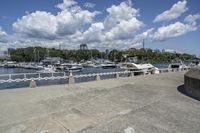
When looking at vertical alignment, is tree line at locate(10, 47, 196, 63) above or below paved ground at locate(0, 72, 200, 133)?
above

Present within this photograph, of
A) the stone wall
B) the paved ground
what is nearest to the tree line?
the stone wall

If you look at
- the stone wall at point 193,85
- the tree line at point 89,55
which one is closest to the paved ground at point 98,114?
the stone wall at point 193,85

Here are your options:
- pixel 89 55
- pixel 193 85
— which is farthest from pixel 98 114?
pixel 89 55

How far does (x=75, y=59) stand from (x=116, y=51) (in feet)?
108

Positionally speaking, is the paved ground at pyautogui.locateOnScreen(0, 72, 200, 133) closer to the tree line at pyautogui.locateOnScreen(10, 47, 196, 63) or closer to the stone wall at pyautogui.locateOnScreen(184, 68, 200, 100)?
the stone wall at pyautogui.locateOnScreen(184, 68, 200, 100)

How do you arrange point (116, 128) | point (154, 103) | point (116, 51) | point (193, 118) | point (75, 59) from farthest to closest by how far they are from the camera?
1. point (116, 51)
2. point (75, 59)
3. point (154, 103)
4. point (193, 118)
5. point (116, 128)

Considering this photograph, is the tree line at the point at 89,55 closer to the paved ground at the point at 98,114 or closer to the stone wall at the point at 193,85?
the stone wall at the point at 193,85

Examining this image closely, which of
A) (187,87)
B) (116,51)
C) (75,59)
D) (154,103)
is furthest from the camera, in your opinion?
(116,51)

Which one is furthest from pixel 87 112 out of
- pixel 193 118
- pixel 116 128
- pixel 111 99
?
pixel 193 118

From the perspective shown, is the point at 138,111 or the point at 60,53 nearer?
the point at 138,111

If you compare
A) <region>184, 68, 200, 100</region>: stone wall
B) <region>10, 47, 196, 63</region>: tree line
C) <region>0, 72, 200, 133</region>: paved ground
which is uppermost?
<region>10, 47, 196, 63</region>: tree line

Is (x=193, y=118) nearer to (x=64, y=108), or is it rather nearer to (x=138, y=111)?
(x=138, y=111)

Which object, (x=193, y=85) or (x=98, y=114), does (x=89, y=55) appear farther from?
(x=98, y=114)

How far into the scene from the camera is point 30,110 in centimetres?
797
